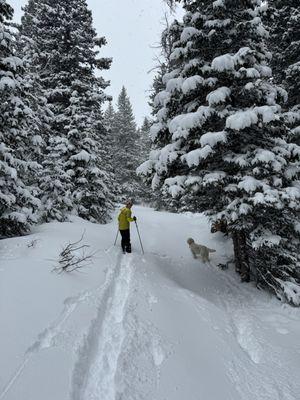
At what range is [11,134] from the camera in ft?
37.0

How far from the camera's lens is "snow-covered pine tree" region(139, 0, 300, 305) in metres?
9.01

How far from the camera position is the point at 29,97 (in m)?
13.1

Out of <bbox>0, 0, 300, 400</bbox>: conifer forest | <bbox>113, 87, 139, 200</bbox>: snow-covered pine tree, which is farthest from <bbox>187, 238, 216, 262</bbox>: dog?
<bbox>113, 87, 139, 200</bbox>: snow-covered pine tree

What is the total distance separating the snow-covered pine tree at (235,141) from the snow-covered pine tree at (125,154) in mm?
26474

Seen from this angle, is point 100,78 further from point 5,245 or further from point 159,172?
point 5,245

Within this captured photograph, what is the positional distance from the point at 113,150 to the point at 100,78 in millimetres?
19107

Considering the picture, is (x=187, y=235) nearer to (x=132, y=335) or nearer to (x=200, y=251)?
(x=200, y=251)

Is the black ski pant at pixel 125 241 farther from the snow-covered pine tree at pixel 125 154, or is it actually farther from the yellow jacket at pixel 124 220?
the snow-covered pine tree at pixel 125 154

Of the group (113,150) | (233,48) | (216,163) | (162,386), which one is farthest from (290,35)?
(113,150)

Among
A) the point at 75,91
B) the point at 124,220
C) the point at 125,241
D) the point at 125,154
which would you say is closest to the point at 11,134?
the point at 124,220

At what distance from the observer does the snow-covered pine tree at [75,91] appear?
16.9 m

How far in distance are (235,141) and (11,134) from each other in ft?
24.2

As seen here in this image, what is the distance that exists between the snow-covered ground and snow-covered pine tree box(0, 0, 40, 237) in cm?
136

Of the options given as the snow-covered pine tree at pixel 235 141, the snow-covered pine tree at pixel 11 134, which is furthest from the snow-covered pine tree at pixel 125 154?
the snow-covered pine tree at pixel 235 141
